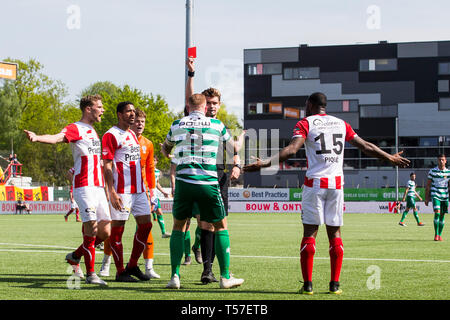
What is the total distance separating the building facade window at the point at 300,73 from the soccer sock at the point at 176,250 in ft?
208

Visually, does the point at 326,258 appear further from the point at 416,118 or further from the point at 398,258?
the point at 416,118

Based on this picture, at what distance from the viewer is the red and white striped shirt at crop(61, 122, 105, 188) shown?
8242 mm

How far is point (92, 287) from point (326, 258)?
522 centimetres

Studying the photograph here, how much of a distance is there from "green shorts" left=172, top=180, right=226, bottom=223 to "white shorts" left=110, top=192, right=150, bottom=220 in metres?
1.05

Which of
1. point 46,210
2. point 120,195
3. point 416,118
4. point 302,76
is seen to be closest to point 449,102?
point 416,118

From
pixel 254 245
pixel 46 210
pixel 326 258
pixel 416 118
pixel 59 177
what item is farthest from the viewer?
pixel 59 177

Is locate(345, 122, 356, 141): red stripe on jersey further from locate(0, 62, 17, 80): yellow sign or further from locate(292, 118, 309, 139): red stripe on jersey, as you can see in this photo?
locate(0, 62, 17, 80): yellow sign

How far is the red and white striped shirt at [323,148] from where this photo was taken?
744 centimetres

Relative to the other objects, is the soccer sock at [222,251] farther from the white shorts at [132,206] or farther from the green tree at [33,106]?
the green tree at [33,106]

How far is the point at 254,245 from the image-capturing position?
1554cm

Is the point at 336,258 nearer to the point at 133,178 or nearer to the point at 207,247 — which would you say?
the point at 207,247

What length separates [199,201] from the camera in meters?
7.60

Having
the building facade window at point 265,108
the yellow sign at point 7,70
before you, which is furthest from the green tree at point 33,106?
the yellow sign at point 7,70
